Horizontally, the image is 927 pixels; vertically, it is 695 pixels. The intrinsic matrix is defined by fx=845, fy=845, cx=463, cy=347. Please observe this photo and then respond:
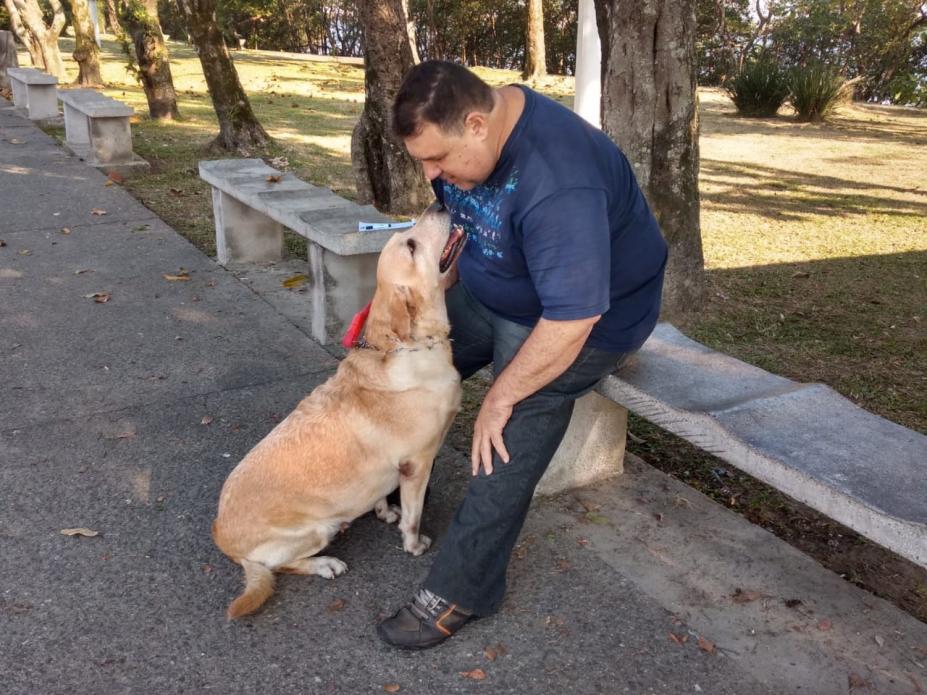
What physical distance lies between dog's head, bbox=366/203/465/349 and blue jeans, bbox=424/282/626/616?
1.72ft

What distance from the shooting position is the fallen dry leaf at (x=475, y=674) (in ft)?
8.66

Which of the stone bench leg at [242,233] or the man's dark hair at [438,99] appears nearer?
the man's dark hair at [438,99]

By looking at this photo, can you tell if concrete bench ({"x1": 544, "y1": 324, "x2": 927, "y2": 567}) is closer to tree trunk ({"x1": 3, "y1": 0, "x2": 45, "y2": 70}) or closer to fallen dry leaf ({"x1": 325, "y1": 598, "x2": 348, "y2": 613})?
fallen dry leaf ({"x1": 325, "y1": 598, "x2": 348, "y2": 613})

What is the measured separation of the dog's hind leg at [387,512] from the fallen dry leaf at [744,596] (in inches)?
52.1

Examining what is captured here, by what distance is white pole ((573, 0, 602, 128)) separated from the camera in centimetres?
698

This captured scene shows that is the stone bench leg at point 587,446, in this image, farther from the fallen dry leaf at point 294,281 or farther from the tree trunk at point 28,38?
the tree trunk at point 28,38

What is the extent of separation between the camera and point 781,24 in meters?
20.4

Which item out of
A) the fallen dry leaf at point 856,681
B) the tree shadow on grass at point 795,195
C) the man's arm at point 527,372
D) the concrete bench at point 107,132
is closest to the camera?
the man's arm at point 527,372

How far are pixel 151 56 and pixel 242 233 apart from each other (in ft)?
22.6

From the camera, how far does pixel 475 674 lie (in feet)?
8.71

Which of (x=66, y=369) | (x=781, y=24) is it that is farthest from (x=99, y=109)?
(x=781, y=24)

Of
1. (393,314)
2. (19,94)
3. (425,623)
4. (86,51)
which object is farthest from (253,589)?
(86,51)

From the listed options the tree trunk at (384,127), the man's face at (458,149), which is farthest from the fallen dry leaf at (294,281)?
the man's face at (458,149)

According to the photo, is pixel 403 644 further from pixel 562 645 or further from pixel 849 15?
pixel 849 15
